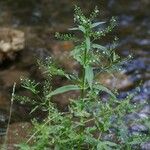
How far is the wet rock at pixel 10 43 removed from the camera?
5.85 metres

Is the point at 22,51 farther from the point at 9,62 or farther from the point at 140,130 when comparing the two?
the point at 140,130

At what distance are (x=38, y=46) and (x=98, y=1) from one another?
1.67 meters

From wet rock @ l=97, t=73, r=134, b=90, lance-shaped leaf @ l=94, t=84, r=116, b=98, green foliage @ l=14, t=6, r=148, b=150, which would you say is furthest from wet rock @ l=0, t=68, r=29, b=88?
lance-shaped leaf @ l=94, t=84, r=116, b=98

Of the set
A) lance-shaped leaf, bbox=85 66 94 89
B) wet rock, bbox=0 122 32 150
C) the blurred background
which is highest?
lance-shaped leaf, bbox=85 66 94 89

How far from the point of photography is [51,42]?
21.2ft

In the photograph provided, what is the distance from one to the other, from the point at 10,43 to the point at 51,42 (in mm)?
709

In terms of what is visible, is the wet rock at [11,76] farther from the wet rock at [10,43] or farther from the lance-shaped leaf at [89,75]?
the lance-shaped leaf at [89,75]

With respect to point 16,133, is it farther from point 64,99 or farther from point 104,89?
point 64,99

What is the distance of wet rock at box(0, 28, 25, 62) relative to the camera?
5.85 meters

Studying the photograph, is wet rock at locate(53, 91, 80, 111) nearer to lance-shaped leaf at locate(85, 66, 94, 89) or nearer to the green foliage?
the green foliage

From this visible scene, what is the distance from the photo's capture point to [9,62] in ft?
19.4

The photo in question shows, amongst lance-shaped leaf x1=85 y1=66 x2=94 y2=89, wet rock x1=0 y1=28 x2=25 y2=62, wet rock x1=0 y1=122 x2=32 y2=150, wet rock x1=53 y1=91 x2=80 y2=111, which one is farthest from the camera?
wet rock x1=0 y1=28 x2=25 y2=62

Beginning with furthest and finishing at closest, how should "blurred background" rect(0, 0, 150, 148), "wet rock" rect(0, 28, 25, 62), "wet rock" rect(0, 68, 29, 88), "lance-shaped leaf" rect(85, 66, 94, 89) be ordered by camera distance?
"wet rock" rect(0, 28, 25, 62)
"wet rock" rect(0, 68, 29, 88)
"blurred background" rect(0, 0, 150, 148)
"lance-shaped leaf" rect(85, 66, 94, 89)

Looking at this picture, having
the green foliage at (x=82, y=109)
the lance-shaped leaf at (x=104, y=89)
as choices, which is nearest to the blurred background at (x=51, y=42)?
the green foliage at (x=82, y=109)
